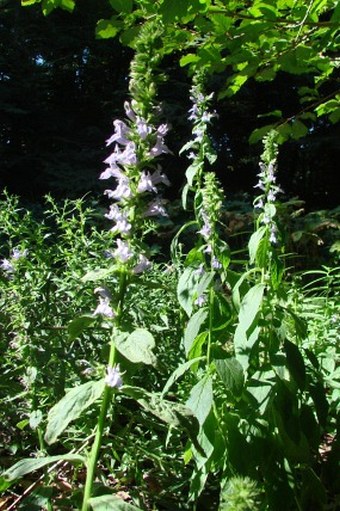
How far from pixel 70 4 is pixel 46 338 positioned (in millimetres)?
1447

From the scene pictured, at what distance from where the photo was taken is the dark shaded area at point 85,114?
9.31 metres

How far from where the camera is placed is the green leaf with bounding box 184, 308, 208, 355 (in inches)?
71.6

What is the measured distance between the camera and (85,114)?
11117 mm

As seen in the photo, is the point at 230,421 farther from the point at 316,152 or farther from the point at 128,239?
the point at 316,152

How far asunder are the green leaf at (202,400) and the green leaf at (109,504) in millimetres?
347

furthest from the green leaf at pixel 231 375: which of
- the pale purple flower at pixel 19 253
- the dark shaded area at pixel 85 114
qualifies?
the dark shaded area at pixel 85 114

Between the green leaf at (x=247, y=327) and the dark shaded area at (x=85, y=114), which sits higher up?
the dark shaded area at (x=85, y=114)

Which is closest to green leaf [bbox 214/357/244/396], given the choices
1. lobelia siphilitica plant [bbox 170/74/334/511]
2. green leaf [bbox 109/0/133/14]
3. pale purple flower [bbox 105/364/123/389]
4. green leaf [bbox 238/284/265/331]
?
lobelia siphilitica plant [bbox 170/74/334/511]

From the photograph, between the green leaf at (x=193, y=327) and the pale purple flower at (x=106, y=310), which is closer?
the pale purple flower at (x=106, y=310)

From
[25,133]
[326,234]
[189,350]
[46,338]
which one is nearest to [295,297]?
[189,350]

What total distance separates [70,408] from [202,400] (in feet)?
1.47

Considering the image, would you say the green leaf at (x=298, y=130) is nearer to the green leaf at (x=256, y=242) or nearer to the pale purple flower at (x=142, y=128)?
the green leaf at (x=256, y=242)

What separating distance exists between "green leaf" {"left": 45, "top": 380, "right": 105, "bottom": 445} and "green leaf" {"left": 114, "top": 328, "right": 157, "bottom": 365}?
5.1 inches

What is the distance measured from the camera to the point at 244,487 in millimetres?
1187
